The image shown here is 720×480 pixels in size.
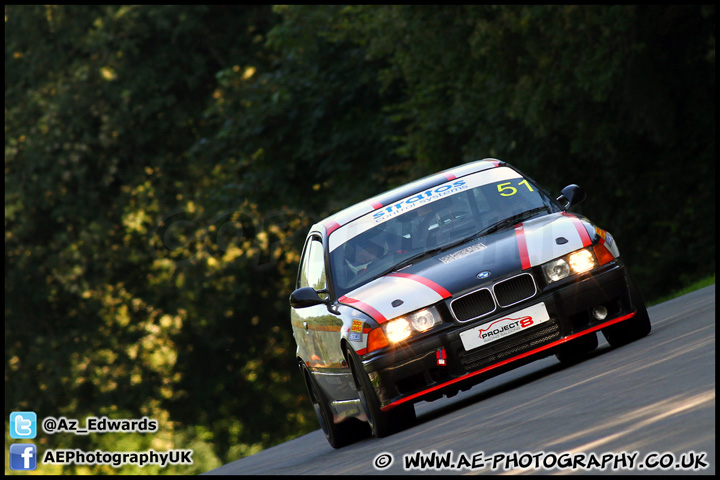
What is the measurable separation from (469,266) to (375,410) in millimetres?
1234

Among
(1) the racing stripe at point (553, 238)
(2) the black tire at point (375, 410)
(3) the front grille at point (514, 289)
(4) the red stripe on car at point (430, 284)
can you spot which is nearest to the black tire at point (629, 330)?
(1) the racing stripe at point (553, 238)

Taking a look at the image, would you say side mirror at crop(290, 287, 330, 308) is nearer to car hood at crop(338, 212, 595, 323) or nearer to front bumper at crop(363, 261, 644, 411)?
car hood at crop(338, 212, 595, 323)

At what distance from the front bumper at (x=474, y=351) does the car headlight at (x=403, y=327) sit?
0.06 m

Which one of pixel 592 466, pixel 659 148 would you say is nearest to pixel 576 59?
pixel 659 148

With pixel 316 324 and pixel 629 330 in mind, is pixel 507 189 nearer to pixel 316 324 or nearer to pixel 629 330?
pixel 629 330

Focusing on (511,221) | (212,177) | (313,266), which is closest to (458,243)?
(511,221)

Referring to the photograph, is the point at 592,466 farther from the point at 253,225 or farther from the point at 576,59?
the point at 253,225

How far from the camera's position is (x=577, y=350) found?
36.5 feet

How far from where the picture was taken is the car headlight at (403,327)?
30.6ft

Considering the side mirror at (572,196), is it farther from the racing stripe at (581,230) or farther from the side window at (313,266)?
the side window at (313,266)

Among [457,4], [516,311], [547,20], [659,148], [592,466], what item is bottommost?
[592,466]

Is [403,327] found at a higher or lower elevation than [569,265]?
lower

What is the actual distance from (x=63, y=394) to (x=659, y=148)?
19845mm

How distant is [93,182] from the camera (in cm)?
3822
